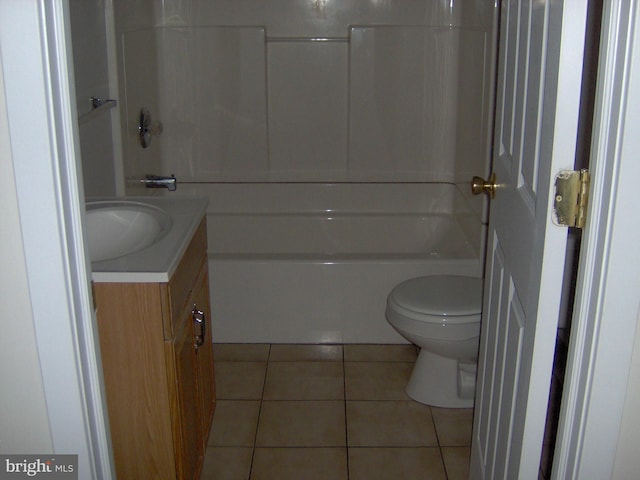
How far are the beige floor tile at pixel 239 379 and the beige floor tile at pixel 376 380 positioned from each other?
0.33m

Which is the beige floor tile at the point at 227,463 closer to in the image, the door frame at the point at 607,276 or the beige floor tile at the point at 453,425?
the beige floor tile at the point at 453,425

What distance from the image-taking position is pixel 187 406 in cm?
191

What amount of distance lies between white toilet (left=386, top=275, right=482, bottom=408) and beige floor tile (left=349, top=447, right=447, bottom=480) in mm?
306

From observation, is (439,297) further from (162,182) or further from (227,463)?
(162,182)

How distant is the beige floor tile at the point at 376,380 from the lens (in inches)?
105

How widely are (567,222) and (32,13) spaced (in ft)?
2.71

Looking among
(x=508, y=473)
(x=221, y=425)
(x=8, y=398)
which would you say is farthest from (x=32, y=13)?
(x=221, y=425)

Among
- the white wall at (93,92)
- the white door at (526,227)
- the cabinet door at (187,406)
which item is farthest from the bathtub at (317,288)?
the white door at (526,227)

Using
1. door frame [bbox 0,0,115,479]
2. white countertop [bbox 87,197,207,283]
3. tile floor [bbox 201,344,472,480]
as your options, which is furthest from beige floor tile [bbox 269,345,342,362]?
door frame [bbox 0,0,115,479]

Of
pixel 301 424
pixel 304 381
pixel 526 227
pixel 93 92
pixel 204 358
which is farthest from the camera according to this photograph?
pixel 304 381

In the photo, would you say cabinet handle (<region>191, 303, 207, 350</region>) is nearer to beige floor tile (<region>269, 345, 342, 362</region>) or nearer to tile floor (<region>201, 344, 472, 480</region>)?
tile floor (<region>201, 344, 472, 480</region>)

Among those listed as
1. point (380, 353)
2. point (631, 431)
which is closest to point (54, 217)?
point (631, 431)

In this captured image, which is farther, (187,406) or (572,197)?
(187,406)

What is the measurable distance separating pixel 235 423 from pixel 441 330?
773 mm
